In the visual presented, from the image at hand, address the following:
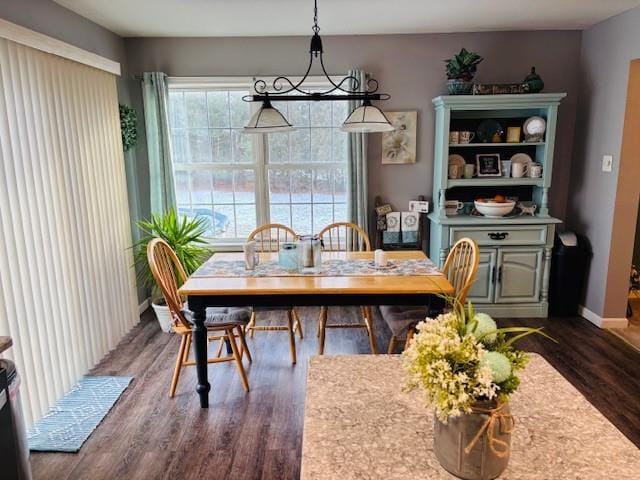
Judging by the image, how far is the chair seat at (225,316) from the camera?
9.04 ft

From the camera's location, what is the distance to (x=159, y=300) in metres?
4.02

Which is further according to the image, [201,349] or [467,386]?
[201,349]

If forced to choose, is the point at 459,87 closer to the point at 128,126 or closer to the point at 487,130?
the point at 487,130

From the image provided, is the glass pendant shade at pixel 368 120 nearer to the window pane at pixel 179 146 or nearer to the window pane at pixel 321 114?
the window pane at pixel 321 114

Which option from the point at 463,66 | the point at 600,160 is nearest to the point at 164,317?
the point at 463,66

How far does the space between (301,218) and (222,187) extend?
0.80 metres

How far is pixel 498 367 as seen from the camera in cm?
93

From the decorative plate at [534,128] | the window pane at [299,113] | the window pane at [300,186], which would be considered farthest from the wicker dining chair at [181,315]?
the decorative plate at [534,128]

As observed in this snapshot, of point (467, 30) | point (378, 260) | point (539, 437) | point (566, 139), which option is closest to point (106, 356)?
point (378, 260)

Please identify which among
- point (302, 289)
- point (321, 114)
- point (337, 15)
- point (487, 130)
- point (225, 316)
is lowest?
point (225, 316)

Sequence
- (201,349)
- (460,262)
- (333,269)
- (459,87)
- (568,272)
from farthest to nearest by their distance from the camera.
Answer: (568,272) → (459,87) → (460,262) → (333,269) → (201,349)

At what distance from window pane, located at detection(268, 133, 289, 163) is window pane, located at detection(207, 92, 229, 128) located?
44 centimetres

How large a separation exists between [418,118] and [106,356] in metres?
3.24

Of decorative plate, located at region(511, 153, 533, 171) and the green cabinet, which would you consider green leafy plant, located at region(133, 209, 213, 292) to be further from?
decorative plate, located at region(511, 153, 533, 171)
